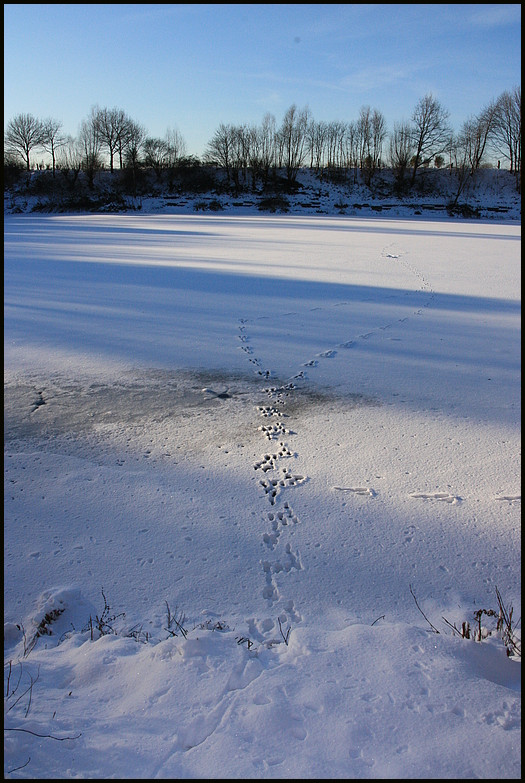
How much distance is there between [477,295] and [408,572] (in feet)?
20.8

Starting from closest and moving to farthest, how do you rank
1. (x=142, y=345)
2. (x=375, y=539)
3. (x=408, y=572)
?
(x=408, y=572), (x=375, y=539), (x=142, y=345)

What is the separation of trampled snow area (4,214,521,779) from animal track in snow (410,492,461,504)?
0.01 metres

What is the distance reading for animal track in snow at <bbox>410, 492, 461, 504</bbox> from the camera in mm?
2986

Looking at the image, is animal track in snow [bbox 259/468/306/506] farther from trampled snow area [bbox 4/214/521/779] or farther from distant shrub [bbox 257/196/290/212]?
distant shrub [bbox 257/196/290/212]

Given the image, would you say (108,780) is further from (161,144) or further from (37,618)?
(161,144)

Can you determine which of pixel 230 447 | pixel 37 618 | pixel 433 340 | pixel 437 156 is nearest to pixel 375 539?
pixel 230 447

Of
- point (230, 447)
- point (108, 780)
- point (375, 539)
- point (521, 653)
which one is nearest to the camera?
point (108, 780)

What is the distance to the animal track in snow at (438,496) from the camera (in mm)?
2986

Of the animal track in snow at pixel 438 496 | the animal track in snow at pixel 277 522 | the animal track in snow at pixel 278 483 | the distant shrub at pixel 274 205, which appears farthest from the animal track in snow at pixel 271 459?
the distant shrub at pixel 274 205

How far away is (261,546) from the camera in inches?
105

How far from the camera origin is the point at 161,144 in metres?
46.1

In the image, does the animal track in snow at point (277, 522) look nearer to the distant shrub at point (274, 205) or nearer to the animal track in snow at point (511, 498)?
the animal track in snow at point (511, 498)

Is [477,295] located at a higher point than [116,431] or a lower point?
higher

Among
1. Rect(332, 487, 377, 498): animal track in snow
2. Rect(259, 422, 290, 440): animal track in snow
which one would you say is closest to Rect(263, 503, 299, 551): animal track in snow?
Rect(332, 487, 377, 498): animal track in snow
